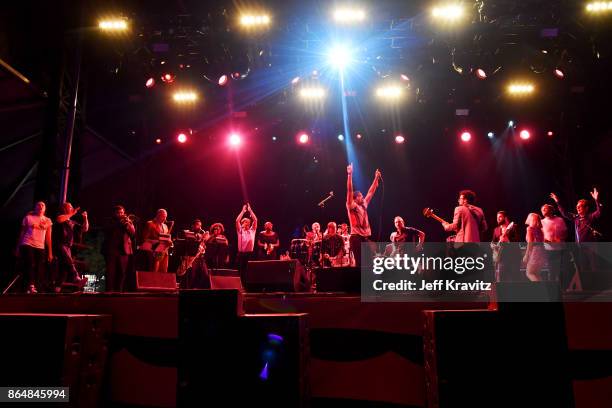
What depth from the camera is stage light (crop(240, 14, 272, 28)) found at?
7625 mm

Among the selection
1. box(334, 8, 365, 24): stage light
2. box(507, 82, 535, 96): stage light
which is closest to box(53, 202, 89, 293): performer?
box(334, 8, 365, 24): stage light

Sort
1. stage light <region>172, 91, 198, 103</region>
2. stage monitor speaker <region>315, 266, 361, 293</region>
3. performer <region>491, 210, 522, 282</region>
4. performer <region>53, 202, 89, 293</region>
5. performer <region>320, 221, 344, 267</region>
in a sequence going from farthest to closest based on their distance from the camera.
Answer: stage light <region>172, 91, 198, 103</region> → performer <region>320, 221, 344, 267</region> → performer <region>491, 210, 522, 282</region> → performer <region>53, 202, 89, 293</region> → stage monitor speaker <region>315, 266, 361, 293</region>

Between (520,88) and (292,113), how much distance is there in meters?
6.12

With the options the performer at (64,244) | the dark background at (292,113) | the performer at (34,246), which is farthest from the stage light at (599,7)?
the performer at (34,246)

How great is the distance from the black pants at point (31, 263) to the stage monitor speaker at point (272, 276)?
11.5 feet

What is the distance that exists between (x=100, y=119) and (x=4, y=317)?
9.74 m

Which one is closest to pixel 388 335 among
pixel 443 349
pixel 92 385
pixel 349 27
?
pixel 443 349

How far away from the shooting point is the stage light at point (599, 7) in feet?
23.1

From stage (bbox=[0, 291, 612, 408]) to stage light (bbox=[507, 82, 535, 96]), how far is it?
29.2 feet

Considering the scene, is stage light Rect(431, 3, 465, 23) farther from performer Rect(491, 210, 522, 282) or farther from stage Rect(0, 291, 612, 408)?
stage Rect(0, 291, 612, 408)

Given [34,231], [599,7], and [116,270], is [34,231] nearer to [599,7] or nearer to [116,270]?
[116,270]

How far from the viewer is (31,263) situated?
6.48 meters

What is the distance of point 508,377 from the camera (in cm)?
208

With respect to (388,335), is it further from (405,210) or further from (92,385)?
(405,210)
